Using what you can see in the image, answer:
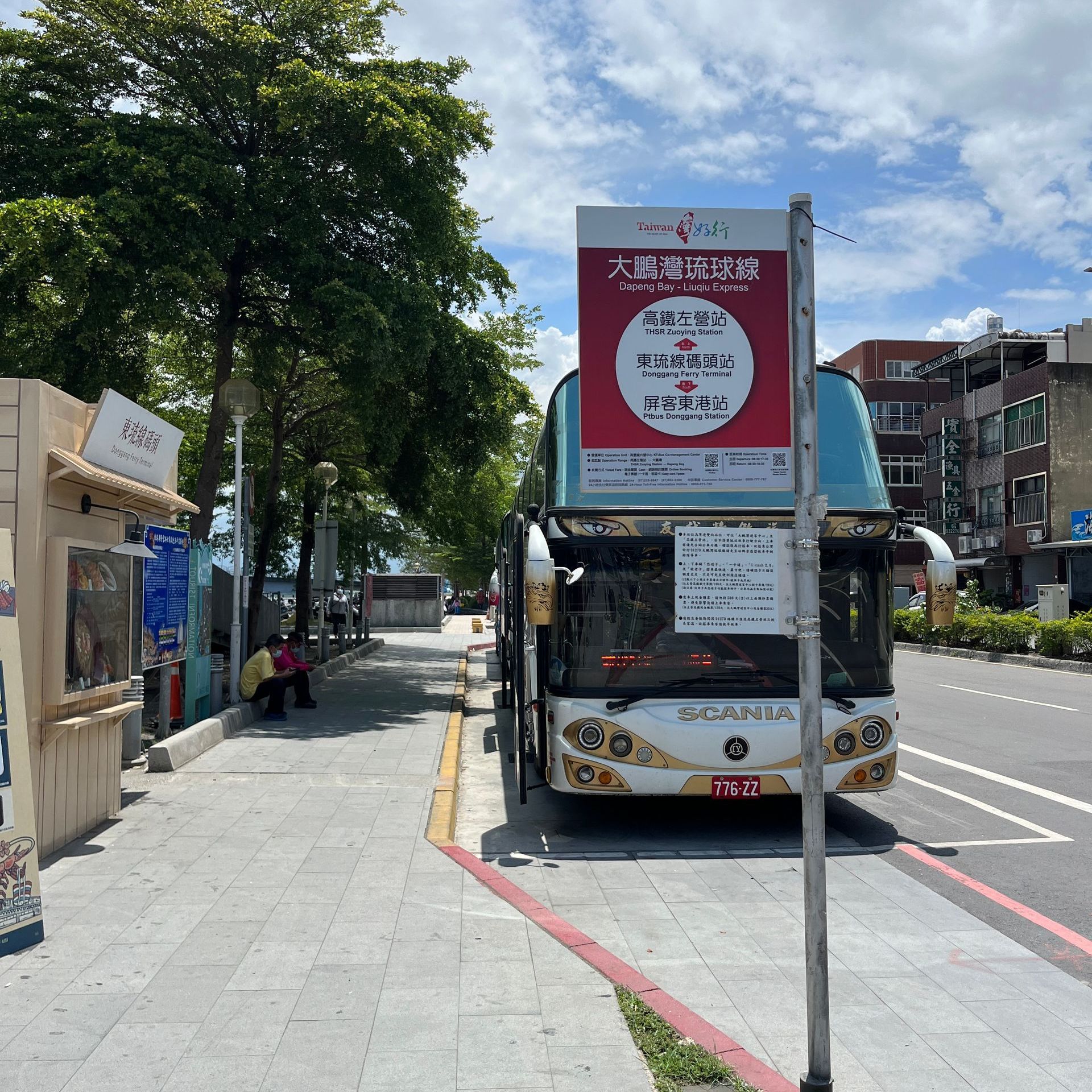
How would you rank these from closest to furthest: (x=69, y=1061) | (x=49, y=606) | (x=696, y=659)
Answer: (x=69, y=1061) < (x=49, y=606) < (x=696, y=659)

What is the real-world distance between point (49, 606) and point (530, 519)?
3875 mm

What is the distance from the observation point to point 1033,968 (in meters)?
5.12

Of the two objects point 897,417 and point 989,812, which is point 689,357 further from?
point 897,417

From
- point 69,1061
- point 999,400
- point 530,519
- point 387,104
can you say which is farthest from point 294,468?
point 999,400

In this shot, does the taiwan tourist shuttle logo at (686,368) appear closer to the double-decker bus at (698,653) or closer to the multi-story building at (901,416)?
the double-decker bus at (698,653)

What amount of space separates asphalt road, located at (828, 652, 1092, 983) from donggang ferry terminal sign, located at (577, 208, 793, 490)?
11.0 ft

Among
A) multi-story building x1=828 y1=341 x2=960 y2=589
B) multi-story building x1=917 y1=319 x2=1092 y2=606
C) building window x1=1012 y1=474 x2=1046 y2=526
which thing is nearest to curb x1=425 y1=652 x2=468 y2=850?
multi-story building x1=917 y1=319 x2=1092 y2=606

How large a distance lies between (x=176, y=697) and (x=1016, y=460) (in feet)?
137

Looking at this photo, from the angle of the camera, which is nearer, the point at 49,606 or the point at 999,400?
the point at 49,606

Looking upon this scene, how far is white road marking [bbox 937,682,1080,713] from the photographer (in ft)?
52.5

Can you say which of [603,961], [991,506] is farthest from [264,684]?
[991,506]

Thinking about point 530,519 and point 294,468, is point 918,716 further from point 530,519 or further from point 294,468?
point 294,468

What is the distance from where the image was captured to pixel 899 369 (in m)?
66.8

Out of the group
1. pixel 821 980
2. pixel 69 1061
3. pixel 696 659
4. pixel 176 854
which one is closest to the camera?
pixel 821 980
